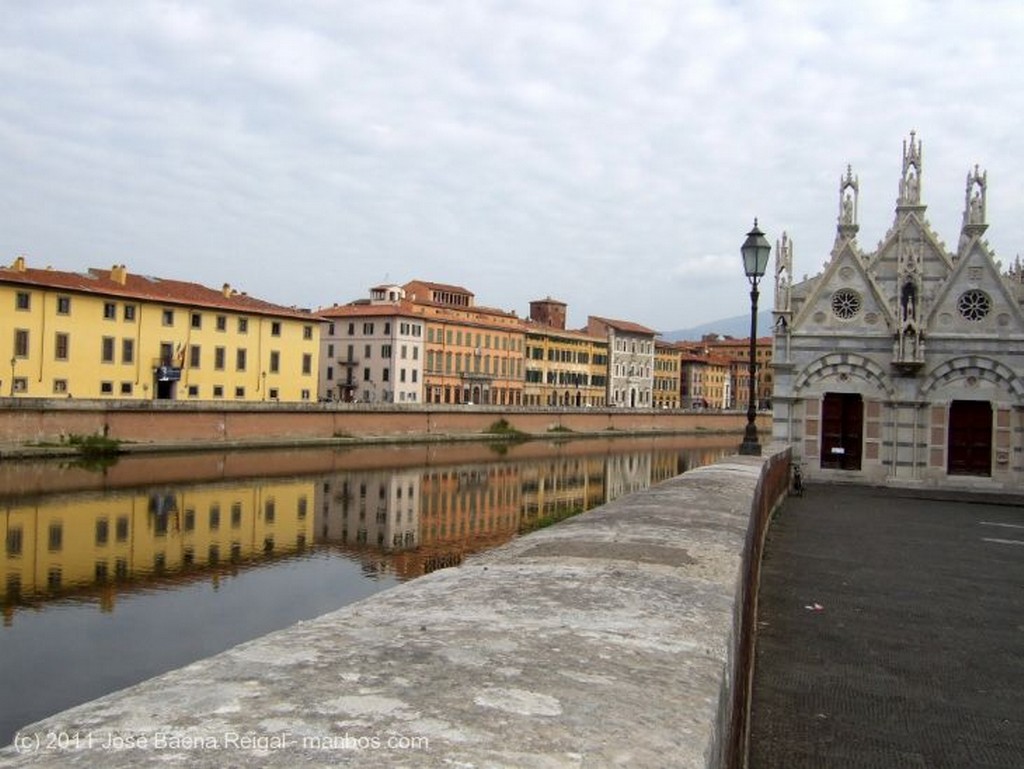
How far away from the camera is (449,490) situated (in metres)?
40.2

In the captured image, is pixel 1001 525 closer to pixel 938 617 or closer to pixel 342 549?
pixel 938 617

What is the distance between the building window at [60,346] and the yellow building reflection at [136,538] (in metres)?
19.0

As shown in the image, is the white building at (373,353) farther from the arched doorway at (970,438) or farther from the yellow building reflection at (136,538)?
the arched doorway at (970,438)

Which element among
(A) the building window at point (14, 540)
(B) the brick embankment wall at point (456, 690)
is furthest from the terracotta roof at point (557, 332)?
(B) the brick embankment wall at point (456, 690)

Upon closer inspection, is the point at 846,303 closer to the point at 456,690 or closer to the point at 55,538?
the point at 55,538

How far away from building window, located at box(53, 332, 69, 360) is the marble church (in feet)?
125

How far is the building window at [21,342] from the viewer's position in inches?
1852

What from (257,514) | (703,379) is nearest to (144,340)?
(257,514)

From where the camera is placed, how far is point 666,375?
118 m

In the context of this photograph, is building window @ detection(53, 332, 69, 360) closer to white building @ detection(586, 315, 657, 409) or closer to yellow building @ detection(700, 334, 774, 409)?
white building @ detection(586, 315, 657, 409)

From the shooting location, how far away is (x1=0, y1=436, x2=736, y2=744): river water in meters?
15.1

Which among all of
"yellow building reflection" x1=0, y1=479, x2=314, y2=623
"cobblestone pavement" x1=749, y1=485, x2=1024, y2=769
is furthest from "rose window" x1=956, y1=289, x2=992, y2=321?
"yellow building reflection" x1=0, y1=479, x2=314, y2=623

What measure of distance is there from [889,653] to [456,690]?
21.7ft

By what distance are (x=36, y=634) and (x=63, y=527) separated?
10836 millimetres
